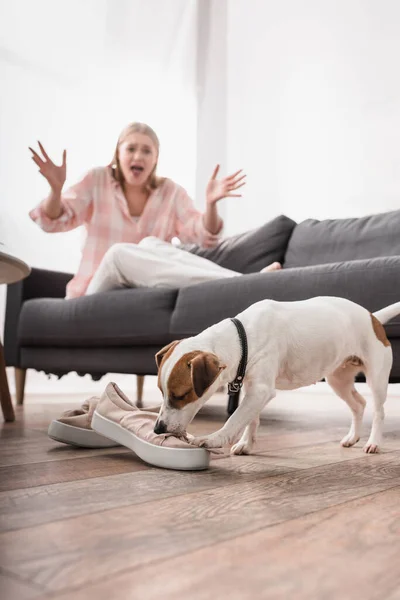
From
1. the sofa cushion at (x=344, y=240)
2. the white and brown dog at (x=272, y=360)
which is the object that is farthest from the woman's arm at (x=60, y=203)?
the white and brown dog at (x=272, y=360)

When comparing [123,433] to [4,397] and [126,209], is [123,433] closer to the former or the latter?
[4,397]

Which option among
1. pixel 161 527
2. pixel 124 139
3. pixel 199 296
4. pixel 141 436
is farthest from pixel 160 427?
pixel 124 139

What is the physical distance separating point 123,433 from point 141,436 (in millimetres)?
71

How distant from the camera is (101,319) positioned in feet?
8.20

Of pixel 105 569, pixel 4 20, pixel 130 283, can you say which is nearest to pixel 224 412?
pixel 130 283

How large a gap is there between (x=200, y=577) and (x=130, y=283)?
6.66 feet

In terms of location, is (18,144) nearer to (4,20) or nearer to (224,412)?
(4,20)

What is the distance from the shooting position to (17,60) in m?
4.03

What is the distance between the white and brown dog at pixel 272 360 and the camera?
116 centimetres

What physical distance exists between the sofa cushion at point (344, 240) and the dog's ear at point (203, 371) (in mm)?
1489

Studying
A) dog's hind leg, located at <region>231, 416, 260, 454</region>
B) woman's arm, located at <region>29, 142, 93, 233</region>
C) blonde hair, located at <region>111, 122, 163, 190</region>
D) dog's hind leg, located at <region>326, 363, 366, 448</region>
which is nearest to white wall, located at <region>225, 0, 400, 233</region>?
blonde hair, located at <region>111, 122, 163, 190</region>

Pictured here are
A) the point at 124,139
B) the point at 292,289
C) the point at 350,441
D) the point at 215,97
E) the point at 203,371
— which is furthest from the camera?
the point at 215,97

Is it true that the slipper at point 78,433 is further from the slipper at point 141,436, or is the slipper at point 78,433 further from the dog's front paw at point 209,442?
the dog's front paw at point 209,442

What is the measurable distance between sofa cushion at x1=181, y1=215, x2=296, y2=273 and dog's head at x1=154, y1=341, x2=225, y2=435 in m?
1.78
